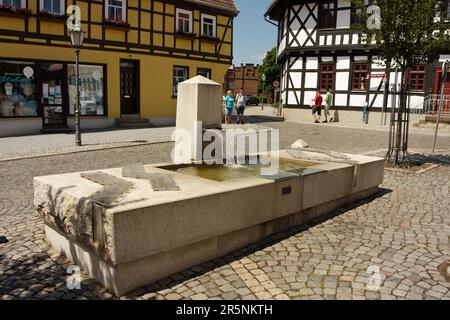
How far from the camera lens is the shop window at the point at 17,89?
1551cm

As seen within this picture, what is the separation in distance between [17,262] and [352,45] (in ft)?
74.8

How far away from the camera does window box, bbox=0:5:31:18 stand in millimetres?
14820

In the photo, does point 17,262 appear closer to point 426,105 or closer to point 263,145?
point 263,145

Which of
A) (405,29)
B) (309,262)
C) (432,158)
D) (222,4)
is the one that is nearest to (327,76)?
(222,4)

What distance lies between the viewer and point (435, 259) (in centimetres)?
454

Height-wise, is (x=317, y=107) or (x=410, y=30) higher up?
(x=410, y=30)

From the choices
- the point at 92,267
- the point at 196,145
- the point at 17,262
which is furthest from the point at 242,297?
the point at 196,145

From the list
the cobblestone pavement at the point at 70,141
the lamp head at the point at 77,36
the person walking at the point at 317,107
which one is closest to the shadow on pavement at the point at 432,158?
the cobblestone pavement at the point at 70,141

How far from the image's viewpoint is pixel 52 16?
16.1m

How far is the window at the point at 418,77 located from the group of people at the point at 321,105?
14.4ft

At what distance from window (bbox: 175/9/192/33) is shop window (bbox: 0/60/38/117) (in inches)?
301

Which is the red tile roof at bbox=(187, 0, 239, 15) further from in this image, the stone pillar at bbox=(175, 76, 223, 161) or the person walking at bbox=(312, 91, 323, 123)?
the stone pillar at bbox=(175, 76, 223, 161)

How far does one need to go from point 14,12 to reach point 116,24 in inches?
167

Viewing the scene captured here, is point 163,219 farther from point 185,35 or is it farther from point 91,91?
point 185,35
